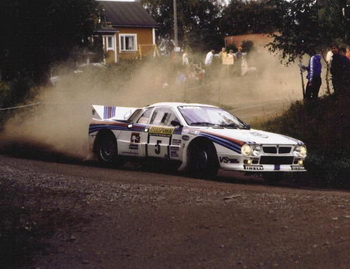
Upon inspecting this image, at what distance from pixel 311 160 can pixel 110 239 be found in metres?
8.75

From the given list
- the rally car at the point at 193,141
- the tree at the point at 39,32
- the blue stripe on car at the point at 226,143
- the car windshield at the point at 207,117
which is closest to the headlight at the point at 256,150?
the rally car at the point at 193,141

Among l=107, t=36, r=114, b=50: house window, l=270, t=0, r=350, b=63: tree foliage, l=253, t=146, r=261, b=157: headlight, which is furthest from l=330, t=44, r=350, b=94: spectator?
l=107, t=36, r=114, b=50: house window

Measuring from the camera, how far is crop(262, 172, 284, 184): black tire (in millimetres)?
15961

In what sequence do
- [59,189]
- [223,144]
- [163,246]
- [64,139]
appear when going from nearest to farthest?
[163,246]
[59,189]
[223,144]
[64,139]

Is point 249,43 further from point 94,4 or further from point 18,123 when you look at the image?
point 18,123

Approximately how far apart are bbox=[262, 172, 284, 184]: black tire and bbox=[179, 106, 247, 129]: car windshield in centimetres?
104

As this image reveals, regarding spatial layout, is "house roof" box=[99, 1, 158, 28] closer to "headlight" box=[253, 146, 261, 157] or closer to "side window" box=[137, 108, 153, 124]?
"side window" box=[137, 108, 153, 124]

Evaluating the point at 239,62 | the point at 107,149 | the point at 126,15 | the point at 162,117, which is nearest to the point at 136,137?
the point at 162,117

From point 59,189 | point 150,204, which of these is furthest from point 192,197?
point 59,189

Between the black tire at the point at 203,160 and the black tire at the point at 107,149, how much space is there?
252cm

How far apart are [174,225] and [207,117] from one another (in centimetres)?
685

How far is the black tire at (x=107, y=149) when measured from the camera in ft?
58.2

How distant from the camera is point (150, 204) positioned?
437 inches

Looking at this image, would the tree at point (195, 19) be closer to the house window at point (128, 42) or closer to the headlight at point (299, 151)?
the house window at point (128, 42)
